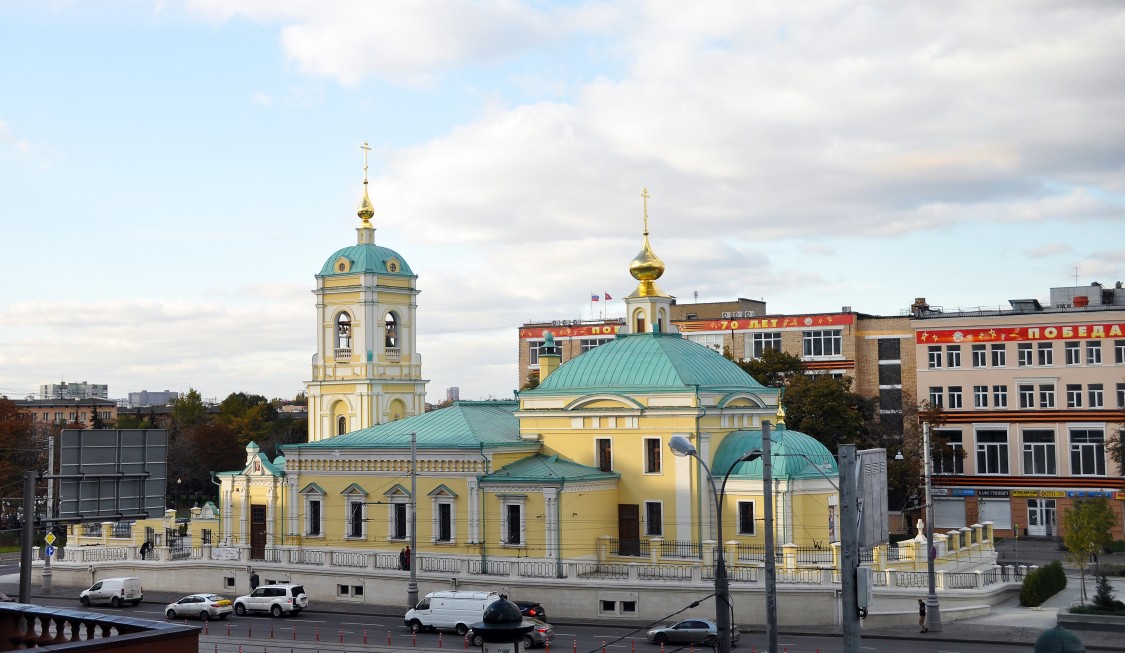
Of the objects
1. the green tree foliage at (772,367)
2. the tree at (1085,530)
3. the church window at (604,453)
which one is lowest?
the tree at (1085,530)

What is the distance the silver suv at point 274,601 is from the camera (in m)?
47.9

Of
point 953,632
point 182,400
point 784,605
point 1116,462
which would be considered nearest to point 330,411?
point 784,605

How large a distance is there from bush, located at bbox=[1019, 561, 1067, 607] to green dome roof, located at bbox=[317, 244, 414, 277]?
114 ft

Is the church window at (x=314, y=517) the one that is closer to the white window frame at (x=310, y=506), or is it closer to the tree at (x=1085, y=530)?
the white window frame at (x=310, y=506)

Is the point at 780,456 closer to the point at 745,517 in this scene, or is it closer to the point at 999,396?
the point at 745,517

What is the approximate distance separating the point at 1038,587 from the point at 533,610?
18.2 m

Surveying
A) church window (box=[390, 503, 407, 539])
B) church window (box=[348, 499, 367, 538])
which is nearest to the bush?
church window (box=[390, 503, 407, 539])

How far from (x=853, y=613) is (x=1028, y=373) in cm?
5982

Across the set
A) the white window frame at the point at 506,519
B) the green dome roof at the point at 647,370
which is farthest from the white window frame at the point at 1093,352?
the white window frame at the point at 506,519

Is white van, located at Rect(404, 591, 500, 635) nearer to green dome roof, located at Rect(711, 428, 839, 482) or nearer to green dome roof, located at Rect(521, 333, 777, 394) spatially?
green dome roof, located at Rect(711, 428, 839, 482)

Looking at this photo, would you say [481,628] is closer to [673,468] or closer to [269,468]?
[673,468]

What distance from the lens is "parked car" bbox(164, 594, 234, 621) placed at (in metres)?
46.9

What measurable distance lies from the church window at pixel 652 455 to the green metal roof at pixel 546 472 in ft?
4.21

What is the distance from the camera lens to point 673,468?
2029 inches
